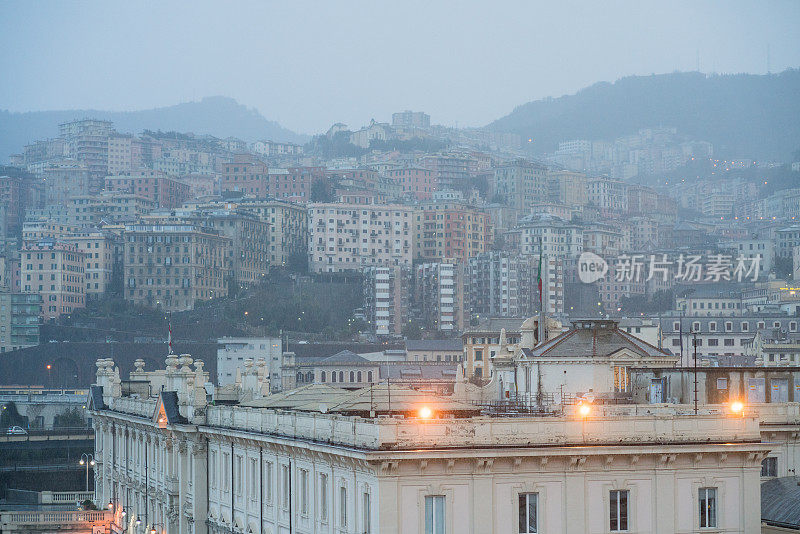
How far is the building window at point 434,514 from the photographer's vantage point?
3256cm

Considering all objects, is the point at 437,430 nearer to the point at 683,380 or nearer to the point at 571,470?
the point at 571,470

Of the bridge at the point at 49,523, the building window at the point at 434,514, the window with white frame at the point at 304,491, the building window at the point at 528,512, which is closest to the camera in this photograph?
the building window at the point at 434,514

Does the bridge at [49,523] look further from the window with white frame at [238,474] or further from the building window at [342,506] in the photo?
the building window at [342,506]

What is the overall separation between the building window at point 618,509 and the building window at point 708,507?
210cm

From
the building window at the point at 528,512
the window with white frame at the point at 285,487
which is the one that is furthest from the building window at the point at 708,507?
the window with white frame at the point at 285,487

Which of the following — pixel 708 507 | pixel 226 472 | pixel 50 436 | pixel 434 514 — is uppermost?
pixel 434 514

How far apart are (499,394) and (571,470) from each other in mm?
30863

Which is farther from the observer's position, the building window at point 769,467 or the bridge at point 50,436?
the bridge at point 50,436

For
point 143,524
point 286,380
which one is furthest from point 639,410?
point 286,380

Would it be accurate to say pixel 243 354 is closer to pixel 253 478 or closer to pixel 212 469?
pixel 212 469

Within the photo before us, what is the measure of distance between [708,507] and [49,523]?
3918cm

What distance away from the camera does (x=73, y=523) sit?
66000 millimetres

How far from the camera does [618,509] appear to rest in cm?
3459

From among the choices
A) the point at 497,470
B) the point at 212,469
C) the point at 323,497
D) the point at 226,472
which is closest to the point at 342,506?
the point at 323,497
